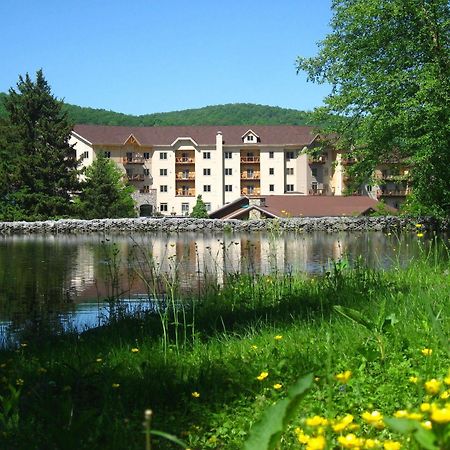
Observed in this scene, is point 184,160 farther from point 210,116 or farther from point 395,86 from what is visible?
point 395,86

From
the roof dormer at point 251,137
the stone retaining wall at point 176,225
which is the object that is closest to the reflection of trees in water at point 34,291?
the stone retaining wall at point 176,225

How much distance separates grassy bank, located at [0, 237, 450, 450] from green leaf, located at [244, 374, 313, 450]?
0.26 ft

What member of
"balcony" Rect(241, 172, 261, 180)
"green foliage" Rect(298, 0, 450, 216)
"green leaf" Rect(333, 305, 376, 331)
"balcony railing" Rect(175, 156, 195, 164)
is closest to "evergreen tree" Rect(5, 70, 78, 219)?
"balcony railing" Rect(175, 156, 195, 164)

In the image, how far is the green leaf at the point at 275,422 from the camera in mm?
1967

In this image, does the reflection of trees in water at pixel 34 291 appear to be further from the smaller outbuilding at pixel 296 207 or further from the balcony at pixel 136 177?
the balcony at pixel 136 177

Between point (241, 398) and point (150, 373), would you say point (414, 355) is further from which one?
point (150, 373)

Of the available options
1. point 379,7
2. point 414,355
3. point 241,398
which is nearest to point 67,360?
point 241,398

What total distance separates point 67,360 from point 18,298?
6.42m

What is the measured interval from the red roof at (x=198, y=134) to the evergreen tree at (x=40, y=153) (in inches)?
872

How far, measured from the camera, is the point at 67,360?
4.83m

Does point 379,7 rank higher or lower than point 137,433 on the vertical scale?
higher

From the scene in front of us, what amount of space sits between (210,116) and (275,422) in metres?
121

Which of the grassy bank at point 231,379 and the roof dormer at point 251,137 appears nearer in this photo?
the grassy bank at point 231,379

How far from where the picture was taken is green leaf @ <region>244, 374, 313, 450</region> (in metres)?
1.97
